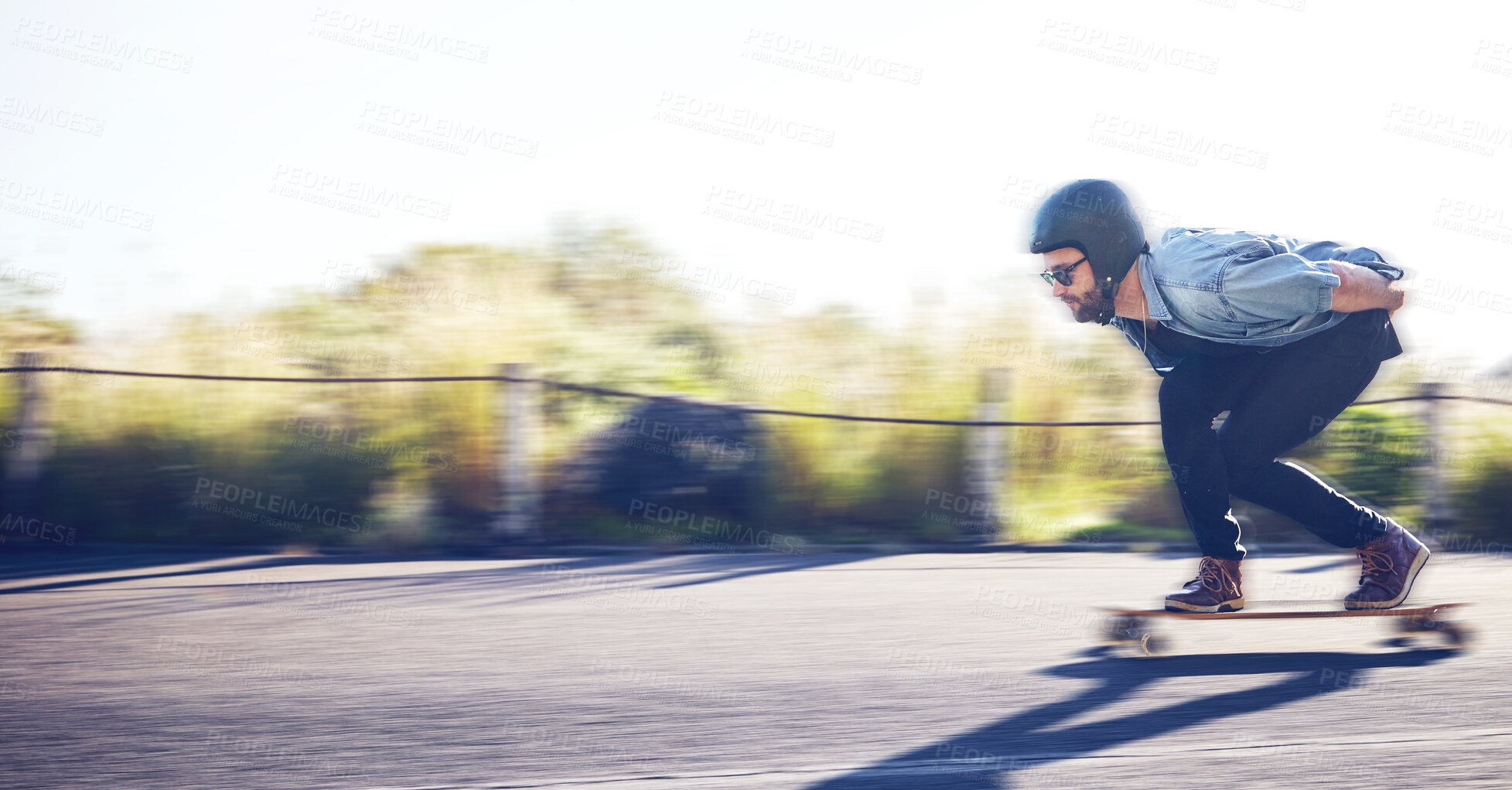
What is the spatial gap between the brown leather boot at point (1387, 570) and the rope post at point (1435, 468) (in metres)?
5.02

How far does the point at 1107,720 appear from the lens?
299 cm

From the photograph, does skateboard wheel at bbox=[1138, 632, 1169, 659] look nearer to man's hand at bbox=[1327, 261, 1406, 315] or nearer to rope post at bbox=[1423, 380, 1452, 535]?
man's hand at bbox=[1327, 261, 1406, 315]

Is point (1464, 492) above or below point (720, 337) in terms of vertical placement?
below

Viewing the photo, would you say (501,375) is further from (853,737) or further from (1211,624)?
(853,737)

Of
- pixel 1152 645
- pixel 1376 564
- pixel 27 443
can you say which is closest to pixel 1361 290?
pixel 1376 564

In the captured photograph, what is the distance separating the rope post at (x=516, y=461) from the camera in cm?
741

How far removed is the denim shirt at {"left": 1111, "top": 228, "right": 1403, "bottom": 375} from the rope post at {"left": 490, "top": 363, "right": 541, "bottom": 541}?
4.72 metres

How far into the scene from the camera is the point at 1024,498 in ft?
28.8

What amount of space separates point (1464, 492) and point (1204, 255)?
21.6 feet

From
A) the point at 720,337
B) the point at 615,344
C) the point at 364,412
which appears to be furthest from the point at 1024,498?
the point at 364,412

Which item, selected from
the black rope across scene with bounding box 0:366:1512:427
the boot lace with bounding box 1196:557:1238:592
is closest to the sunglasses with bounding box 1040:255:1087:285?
the boot lace with bounding box 1196:557:1238:592

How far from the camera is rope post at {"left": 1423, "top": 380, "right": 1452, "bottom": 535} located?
828cm

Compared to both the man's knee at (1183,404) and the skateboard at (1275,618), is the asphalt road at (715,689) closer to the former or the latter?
the skateboard at (1275,618)

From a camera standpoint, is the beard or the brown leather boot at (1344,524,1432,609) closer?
the beard
